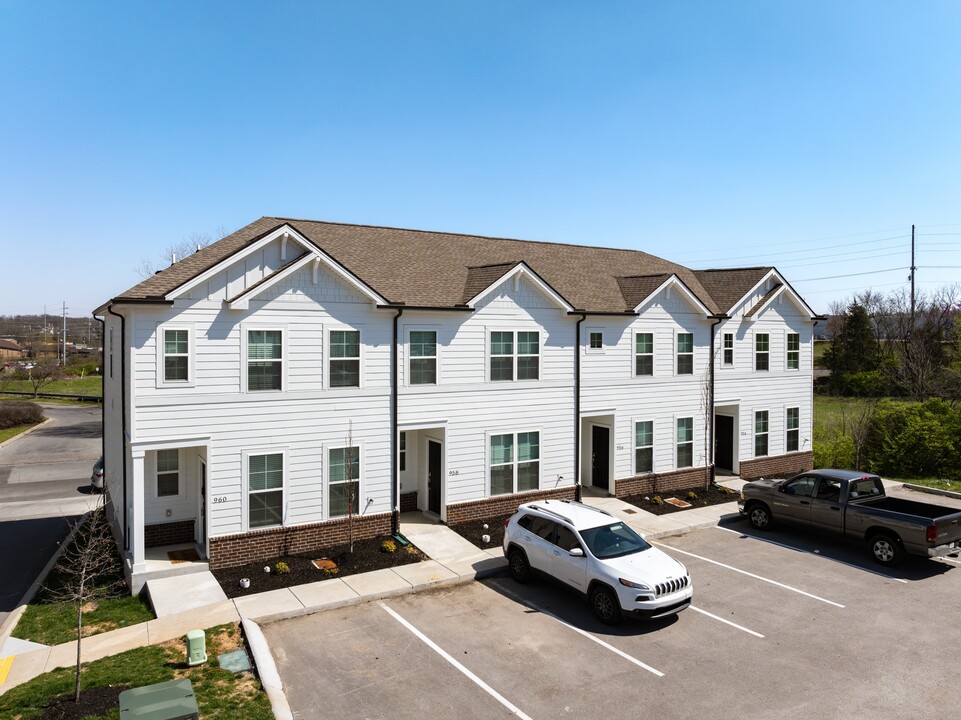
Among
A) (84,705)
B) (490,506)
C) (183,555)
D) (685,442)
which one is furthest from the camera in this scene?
(685,442)

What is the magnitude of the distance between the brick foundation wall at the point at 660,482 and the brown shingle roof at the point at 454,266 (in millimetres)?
5869

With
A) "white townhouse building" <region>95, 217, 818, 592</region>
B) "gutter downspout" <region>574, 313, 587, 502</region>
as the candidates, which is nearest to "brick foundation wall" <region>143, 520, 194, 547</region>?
"white townhouse building" <region>95, 217, 818, 592</region>

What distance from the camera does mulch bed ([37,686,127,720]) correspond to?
28.4 feet

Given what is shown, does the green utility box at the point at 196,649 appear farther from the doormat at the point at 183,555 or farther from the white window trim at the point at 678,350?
the white window trim at the point at 678,350

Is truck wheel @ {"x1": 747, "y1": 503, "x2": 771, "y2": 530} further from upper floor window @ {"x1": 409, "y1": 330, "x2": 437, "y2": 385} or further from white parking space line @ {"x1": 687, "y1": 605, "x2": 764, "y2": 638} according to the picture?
upper floor window @ {"x1": 409, "y1": 330, "x2": 437, "y2": 385}

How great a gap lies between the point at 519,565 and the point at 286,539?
5753mm

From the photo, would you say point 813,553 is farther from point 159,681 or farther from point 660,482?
point 159,681

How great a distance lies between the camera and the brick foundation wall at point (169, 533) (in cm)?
1611

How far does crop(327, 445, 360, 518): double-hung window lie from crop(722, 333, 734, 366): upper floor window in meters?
14.8

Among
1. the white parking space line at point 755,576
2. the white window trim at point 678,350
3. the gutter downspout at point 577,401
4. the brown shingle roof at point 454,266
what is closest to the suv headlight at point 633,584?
the white parking space line at point 755,576

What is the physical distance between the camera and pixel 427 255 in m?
21.3

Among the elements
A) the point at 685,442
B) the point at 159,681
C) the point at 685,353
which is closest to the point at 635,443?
the point at 685,442

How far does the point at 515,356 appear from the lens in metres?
19.5

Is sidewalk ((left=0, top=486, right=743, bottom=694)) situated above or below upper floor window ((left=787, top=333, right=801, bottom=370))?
below
